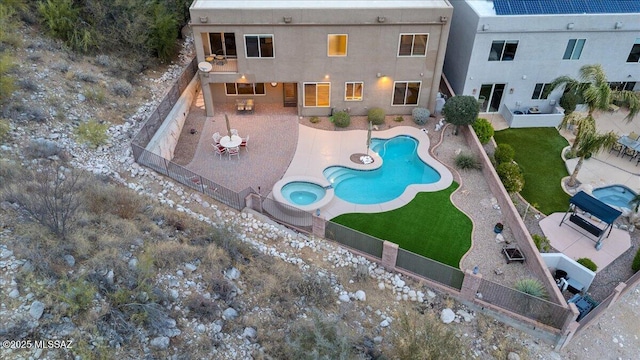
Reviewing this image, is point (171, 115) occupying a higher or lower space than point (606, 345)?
higher

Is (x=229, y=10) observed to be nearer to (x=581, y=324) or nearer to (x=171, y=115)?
(x=171, y=115)

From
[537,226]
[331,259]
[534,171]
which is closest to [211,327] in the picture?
[331,259]

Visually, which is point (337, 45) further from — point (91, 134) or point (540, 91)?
point (91, 134)

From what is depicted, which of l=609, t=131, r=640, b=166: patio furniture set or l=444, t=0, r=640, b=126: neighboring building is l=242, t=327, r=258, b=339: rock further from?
l=609, t=131, r=640, b=166: patio furniture set

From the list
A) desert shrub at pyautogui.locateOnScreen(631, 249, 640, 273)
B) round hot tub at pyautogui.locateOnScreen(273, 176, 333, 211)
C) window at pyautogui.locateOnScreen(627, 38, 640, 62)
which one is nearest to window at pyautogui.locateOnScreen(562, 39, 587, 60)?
window at pyautogui.locateOnScreen(627, 38, 640, 62)

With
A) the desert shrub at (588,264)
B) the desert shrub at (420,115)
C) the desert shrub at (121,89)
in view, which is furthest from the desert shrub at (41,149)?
the desert shrub at (588,264)

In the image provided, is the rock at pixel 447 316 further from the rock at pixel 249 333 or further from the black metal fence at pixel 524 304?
the rock at pixel 249 333
